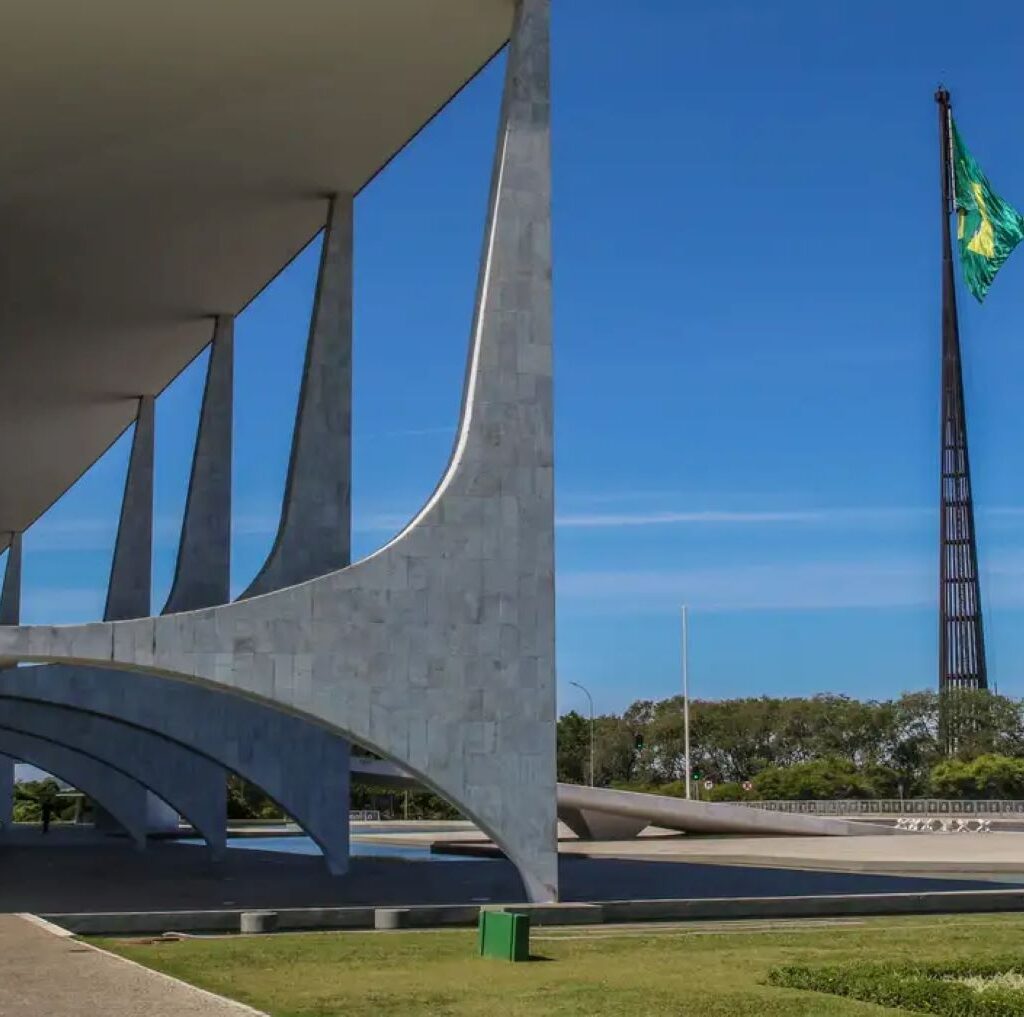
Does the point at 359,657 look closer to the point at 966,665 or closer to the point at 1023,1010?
the point at 1023,1010

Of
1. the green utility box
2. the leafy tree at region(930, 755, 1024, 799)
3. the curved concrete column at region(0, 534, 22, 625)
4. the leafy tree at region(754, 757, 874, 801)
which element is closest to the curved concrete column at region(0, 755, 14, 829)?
the curved concrete column at region(0, 534, 22, 625)

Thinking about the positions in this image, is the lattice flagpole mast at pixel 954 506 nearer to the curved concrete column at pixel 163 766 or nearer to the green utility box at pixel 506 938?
the curved concrete column at pixel 163 766

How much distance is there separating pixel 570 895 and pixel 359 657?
4.96m

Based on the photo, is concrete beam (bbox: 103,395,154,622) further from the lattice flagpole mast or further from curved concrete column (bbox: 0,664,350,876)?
the lattice flagpole mast

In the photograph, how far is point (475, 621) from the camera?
744 inches

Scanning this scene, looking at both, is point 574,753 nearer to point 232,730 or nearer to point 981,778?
point 981,778

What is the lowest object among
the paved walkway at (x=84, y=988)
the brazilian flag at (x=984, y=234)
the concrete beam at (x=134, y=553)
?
the paved walkway at (x=84, y=988)

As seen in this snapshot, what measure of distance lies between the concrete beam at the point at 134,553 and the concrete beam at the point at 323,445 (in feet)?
38.4

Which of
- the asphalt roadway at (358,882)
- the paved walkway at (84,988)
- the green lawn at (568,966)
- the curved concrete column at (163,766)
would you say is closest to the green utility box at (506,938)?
the green lawn at (568,966)

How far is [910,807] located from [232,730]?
36603 mm

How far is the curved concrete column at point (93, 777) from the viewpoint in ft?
127

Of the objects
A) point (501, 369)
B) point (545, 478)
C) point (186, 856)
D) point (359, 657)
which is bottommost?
point (186, 856)

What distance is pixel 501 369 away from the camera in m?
19.3

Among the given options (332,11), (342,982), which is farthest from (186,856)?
(342,982)
